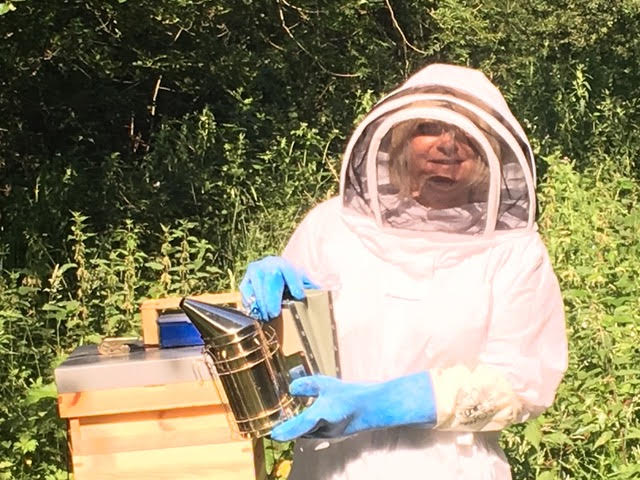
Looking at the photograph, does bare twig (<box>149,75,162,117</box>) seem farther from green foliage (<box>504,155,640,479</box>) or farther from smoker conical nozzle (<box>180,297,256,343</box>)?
smoker conical nozzle (<box>180,297,256,343</box>)

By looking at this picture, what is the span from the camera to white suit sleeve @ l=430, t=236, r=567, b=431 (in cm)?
161

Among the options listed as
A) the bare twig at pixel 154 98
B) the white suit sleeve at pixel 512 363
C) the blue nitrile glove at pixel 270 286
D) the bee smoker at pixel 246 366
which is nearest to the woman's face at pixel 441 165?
the white suit sleeve at pixel 512 363

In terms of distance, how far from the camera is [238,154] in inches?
207

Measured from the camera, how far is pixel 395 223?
1.76 m

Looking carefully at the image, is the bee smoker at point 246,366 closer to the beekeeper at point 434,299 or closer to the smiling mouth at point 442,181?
the beekeeper at point 434,299

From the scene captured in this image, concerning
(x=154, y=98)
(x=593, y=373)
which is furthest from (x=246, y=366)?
(x=154, y=98)

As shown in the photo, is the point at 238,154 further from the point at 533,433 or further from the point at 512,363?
the point at 512,363

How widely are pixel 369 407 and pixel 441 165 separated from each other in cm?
43

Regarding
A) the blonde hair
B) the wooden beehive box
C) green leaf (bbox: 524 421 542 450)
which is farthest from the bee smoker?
green leaf (bbox: 524 421 542 450)

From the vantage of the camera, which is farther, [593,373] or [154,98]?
[154,98]

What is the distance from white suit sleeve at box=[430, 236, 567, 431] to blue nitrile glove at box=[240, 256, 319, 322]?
0.29 m

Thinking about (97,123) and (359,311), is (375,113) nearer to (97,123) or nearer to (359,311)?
(359,311)

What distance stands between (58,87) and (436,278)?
15.3 ft

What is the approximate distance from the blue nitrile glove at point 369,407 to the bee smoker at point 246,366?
0.04 metres
